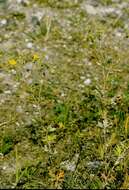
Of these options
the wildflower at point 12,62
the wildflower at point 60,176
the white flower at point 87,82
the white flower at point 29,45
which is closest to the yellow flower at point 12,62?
the wildflower at point 12,62

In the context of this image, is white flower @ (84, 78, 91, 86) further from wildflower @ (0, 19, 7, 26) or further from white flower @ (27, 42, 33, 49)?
wildflower @ (0, 19, 7, 26)

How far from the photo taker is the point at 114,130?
25.5ft

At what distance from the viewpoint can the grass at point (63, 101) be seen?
6.88 meters

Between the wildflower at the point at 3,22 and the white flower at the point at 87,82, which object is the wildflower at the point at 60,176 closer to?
the white flower at the point at 87,82

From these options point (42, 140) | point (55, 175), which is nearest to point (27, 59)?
point (42, 140)

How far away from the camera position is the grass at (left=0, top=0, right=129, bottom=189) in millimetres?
6875

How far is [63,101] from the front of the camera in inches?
329

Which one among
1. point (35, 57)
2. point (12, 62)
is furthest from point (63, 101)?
point (12, 62)

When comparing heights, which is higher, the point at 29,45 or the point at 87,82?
the point at 29,45

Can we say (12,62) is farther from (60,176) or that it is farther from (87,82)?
(60,176)

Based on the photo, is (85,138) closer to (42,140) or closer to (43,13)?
(42,140)

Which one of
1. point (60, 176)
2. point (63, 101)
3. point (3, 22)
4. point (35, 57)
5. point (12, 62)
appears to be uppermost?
point (3, 22)

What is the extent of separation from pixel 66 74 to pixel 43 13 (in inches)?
84.6

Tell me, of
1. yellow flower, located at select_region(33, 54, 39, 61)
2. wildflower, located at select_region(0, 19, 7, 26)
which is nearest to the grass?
yellow flower, located at select_region(33, 54, 39, 61)
